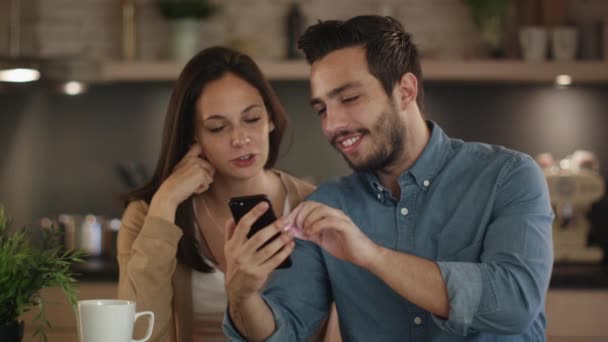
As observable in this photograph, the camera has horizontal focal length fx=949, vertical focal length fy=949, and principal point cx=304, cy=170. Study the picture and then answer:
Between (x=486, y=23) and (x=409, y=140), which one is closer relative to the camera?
A: (x=409, y=140)

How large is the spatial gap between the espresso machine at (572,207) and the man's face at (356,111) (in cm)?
214

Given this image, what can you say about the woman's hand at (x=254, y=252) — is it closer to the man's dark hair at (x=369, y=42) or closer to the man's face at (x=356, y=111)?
the man's face at (x=356, y=111)

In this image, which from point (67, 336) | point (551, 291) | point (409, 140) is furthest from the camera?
point (551, 291)

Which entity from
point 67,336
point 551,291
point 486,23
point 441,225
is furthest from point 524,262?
point 486,23

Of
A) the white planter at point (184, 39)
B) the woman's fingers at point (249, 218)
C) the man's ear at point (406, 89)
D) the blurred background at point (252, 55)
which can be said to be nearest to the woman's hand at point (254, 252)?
the woman's fingers at point (249, 218)

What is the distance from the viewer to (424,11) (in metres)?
→ 4.61

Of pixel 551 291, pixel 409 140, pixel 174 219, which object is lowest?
pixel 551 291

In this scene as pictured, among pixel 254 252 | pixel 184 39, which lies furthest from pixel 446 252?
pixel 184 39

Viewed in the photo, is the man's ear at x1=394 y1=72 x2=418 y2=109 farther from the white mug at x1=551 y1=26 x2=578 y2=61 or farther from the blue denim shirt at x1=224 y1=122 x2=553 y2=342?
the white mug at x1=551 y1=26 x2=578 y2=61

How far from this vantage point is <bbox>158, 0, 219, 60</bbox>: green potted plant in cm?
446

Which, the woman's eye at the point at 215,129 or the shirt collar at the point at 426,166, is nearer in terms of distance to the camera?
the shirt collar at the point at 426,166

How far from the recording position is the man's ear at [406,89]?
2.15 m

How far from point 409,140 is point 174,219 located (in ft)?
2.20

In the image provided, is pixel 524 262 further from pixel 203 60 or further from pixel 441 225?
pixel 203 60
